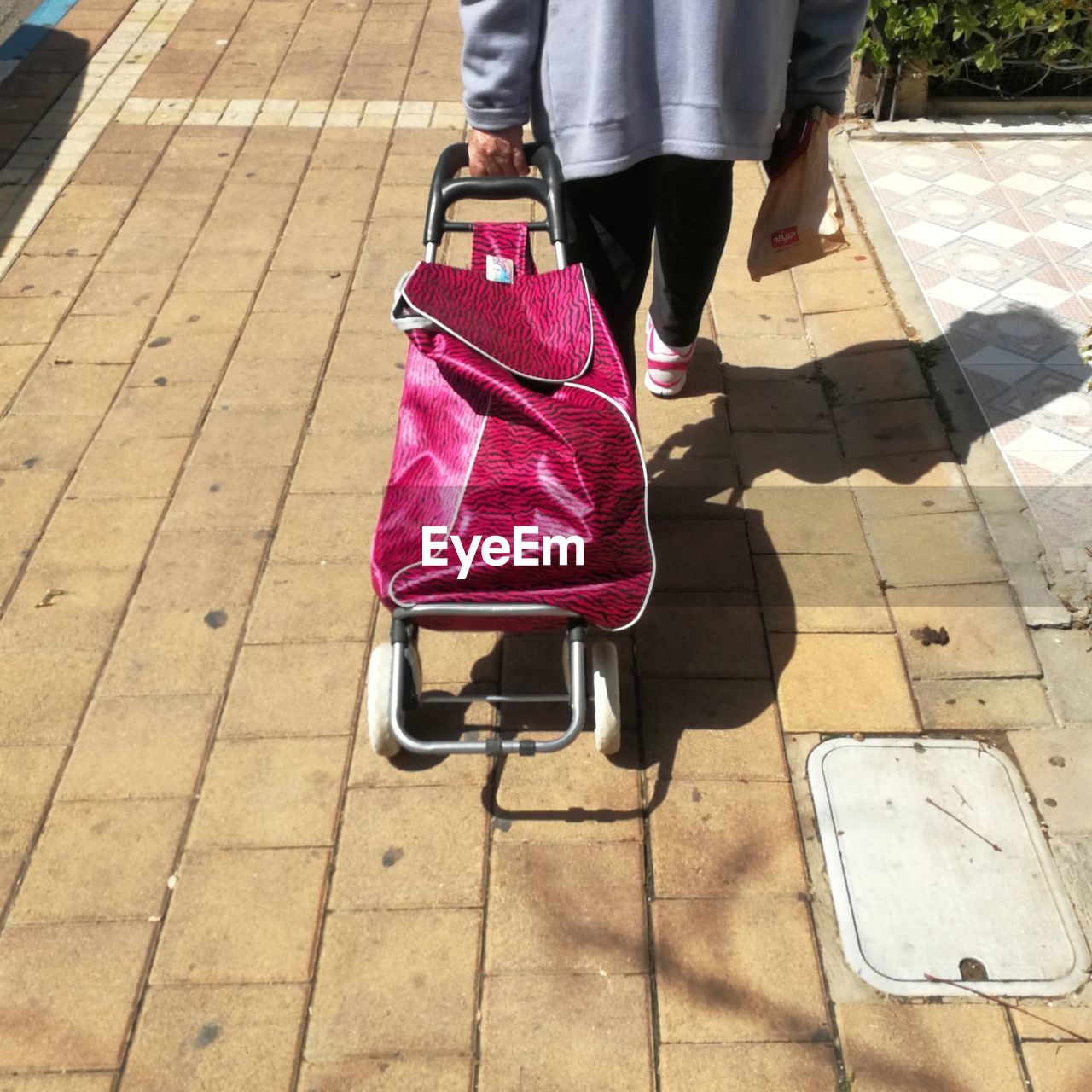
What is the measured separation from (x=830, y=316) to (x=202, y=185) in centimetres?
287

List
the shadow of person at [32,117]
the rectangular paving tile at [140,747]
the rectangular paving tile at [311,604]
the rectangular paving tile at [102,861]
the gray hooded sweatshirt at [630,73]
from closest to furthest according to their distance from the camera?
the rectangular paving tile at [102,861], the gray hooded sweatshirt at [630,73], the rectangular paving tile at [140,747], the rectangular paving tile at [311,604], the shadow of person at [32,117]

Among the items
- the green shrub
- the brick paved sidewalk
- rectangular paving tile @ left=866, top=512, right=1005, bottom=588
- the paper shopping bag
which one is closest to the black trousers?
the paper shopping bag

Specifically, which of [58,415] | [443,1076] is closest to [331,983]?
[443,1076]

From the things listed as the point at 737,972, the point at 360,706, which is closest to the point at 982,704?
the point at 737,972

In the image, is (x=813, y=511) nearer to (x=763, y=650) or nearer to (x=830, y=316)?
(x=763, y=650)

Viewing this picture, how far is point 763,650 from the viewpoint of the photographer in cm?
292

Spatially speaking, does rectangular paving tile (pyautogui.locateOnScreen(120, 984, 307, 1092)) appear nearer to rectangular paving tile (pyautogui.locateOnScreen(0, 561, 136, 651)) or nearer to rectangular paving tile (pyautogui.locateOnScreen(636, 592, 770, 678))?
rectangular paving tile (pyautogui.locateOnScreen(0, 561, 136, 651))

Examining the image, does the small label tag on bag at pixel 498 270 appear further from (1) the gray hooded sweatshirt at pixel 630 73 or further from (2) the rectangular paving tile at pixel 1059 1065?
(2) the rectangular paving tile at pixel 1059 1065

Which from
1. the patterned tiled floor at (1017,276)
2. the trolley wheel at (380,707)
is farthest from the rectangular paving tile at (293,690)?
the patterned tiled floor at (1017,276)

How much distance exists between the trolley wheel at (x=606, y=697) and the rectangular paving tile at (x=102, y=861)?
0.99 meters

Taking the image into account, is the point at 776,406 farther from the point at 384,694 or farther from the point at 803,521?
the point at 384,694

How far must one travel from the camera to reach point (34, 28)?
6406 mm

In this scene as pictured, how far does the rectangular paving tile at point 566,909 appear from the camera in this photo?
7.49 feet

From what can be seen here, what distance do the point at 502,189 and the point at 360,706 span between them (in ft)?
4.37
